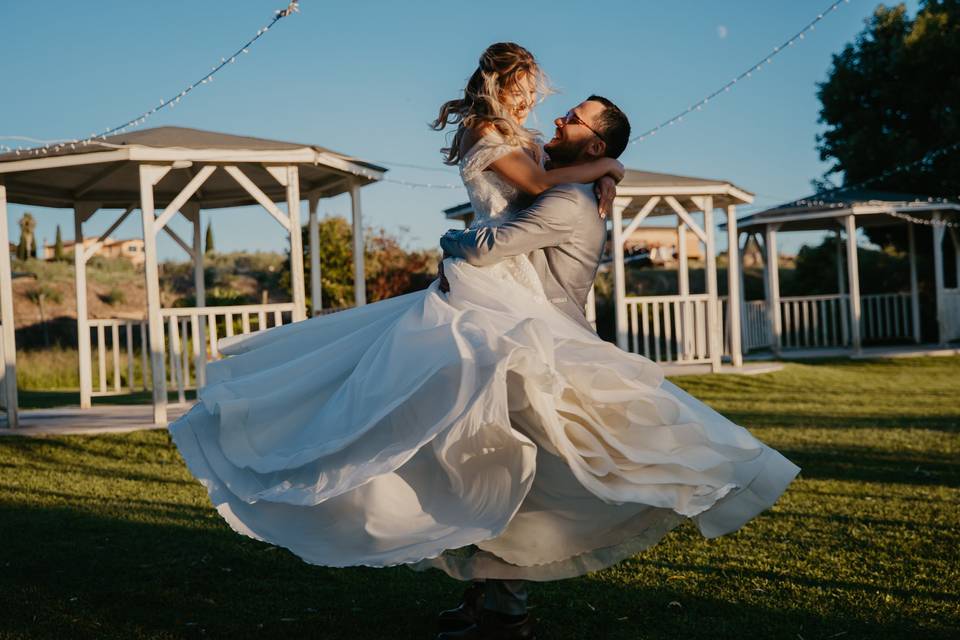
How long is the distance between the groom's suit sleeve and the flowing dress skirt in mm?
119

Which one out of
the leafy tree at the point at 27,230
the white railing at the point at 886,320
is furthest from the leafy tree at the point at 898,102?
the leafy tree at the point at 27,230

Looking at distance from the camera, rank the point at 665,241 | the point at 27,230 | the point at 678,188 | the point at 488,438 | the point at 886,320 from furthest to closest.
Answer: the point at 665,241
the point at 27,230
the point at 886,320
the point at 678,188
the point at 488,438

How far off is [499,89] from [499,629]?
1824mm

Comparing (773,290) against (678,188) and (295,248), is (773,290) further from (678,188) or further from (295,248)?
(295,248)

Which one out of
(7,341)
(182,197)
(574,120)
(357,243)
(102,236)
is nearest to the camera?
(574,120)

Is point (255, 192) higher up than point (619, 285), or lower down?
higher up

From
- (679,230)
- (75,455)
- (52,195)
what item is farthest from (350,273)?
(75,455)

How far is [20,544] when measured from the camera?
17.4 ft

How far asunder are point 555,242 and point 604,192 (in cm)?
25

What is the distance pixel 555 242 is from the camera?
3.19 meters

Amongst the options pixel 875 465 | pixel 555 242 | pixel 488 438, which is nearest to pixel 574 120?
pixel 555 242

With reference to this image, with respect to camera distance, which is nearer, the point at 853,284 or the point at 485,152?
the point at 485,152

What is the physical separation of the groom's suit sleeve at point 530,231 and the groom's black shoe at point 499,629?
119 centimetres

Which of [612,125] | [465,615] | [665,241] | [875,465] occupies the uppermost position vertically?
[665,241]
